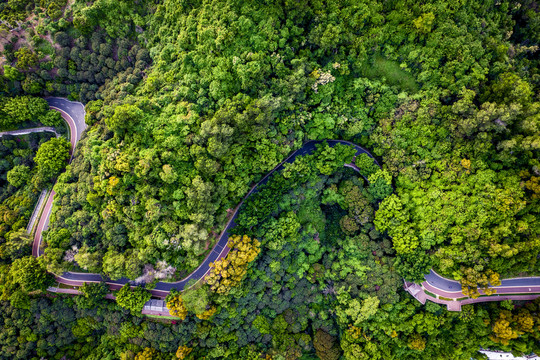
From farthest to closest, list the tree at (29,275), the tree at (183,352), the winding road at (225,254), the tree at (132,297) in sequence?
the tree at (183,352) < the tree at (29,275) < the tree at (132,297) < the winding road at (225,254)

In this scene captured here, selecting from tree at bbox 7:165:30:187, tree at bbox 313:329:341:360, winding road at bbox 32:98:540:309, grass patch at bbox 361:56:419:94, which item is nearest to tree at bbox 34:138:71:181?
tree at bbox 7:165:30:187

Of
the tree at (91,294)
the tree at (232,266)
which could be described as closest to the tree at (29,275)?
the tree at (91,294)

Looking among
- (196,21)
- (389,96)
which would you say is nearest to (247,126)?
(196,21)

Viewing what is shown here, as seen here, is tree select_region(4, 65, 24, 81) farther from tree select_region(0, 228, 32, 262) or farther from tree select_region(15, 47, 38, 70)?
tree select_region(0, 228, 32, 262)

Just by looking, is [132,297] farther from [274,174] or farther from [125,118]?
[274,174]

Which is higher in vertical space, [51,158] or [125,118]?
[125,118]

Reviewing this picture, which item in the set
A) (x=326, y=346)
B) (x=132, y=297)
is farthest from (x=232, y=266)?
(x=326, y=346)

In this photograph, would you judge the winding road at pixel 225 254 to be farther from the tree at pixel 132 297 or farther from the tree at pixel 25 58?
the tree at pixel 25 58
